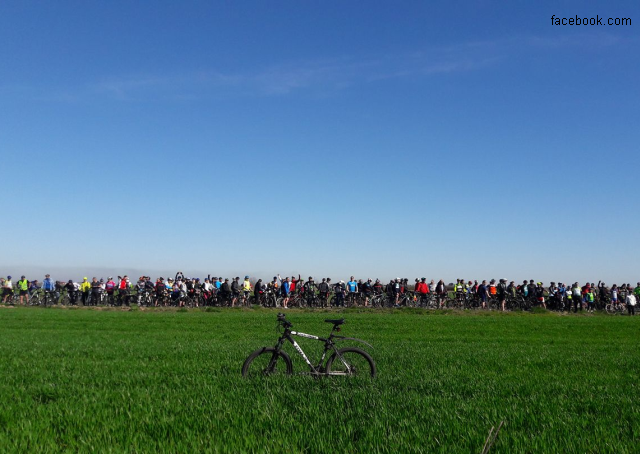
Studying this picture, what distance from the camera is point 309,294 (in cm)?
3669

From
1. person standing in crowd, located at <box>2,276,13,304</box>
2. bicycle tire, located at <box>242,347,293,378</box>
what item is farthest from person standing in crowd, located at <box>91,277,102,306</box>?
bicycle tire, located at <box>242,347,293,378</box>

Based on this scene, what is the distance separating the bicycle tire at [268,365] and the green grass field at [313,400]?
0.22 m

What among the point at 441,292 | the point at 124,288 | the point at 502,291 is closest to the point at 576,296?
the point at 502,291

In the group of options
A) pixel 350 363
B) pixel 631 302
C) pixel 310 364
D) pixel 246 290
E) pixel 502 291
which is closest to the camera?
pixel 310 364

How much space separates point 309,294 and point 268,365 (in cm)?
2713

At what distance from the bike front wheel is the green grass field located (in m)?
0.21

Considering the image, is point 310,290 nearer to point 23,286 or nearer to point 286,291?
point 286,291

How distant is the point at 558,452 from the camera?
5695mm

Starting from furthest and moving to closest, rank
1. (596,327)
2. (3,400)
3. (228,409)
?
(596,327) < (3,400) < (228,409)

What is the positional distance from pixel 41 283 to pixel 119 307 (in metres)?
6.23

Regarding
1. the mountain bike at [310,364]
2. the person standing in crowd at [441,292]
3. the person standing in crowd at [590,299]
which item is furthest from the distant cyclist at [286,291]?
the mountain bike at [310,364]

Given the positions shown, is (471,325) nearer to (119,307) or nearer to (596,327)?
(596,327)

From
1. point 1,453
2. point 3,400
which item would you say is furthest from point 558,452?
point 3,400

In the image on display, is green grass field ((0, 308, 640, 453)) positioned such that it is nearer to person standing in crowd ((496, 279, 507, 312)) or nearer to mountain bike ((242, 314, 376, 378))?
mountain bike ((242, 314, 376, 378))
